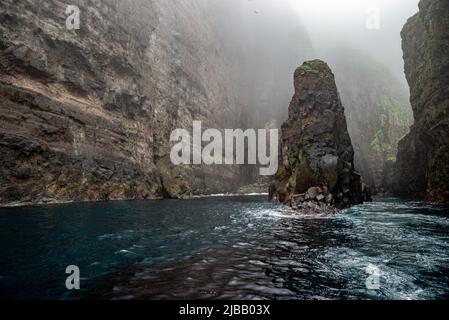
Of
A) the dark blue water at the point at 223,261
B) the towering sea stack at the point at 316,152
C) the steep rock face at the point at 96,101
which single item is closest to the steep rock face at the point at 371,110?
the towering sea stack at the point at 316,152

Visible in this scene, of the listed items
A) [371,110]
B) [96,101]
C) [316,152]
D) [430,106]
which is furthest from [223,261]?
[371,110]

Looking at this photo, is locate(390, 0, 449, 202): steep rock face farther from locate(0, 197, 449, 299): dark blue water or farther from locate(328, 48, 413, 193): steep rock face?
locate(328, 48, 413, 193): steep rock face

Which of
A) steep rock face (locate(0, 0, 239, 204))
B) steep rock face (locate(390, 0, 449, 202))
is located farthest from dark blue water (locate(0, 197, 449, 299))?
steep rock face (locate(0, 0, 239, 204))

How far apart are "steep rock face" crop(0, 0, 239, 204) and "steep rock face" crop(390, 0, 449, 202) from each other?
43523mm

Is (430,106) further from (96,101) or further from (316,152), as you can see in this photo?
(96,101)

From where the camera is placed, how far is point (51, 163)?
1742 inches

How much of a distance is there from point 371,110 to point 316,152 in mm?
89603

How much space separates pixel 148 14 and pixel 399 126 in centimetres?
8884

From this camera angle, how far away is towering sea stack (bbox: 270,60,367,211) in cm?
3722

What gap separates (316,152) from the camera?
39250 mm

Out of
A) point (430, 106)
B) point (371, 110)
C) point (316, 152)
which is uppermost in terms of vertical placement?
point (371, 110)

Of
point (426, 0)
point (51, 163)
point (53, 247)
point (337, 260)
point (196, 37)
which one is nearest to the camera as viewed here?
point (337, 260)
